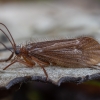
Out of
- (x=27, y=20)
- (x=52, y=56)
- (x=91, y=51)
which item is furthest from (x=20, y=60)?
(x=27, y=20)

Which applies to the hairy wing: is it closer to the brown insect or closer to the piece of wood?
the brown insect

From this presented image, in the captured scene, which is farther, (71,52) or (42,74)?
(71,52)

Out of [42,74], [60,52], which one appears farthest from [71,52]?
[42,74]

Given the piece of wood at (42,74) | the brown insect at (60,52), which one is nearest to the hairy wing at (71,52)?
the brown insect at (60,52)

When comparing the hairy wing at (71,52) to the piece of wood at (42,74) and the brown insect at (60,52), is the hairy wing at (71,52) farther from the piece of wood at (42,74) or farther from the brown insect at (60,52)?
the piece of wood at (42,74)

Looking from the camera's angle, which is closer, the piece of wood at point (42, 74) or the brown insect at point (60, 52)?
the piece of wood at point (42, 74)

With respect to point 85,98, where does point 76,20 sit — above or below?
above

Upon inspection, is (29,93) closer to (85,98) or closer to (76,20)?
(85,98)

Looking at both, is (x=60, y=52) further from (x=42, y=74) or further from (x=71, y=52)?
(x=42, y=74)
